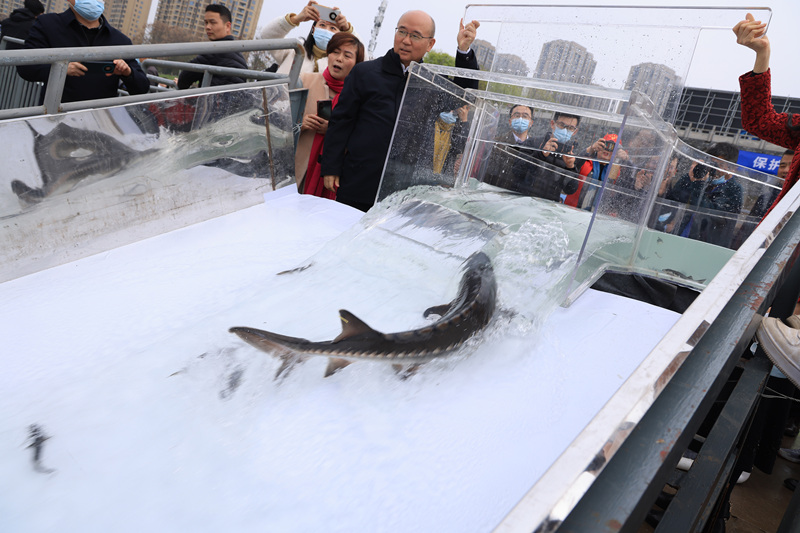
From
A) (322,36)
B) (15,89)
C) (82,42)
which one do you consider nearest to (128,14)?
(15,89)

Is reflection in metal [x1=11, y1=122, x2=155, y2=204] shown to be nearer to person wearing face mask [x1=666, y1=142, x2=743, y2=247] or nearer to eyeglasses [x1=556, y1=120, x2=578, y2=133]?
eyeglasses [x1=556, y1=120, x2=578, y2=133]

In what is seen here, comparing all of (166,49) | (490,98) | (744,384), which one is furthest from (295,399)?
(490,98)

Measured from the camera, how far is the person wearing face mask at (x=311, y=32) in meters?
4.73

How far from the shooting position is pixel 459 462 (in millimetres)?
1636

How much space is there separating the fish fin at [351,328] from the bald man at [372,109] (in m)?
2.17

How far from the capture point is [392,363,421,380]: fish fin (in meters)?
2.02

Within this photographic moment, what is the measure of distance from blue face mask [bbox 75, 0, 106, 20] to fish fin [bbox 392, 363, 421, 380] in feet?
11.3

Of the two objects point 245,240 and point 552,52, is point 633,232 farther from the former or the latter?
point 245,240

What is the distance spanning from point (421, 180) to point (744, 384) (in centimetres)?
230

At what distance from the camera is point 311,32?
192 inches

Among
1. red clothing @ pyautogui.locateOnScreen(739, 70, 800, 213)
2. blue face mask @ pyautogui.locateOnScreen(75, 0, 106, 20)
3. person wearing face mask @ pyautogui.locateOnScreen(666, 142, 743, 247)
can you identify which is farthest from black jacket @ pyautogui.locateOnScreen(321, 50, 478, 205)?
blue face mask @ pyautogui.locateOnScreen(75, 0, 106, 20)

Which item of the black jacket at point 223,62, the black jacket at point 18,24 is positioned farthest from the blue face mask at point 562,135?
the black jacket at point 18,24

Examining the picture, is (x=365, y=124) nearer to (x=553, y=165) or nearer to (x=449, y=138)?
(x=449, y=138)

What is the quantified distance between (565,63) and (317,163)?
2047 millimetres
